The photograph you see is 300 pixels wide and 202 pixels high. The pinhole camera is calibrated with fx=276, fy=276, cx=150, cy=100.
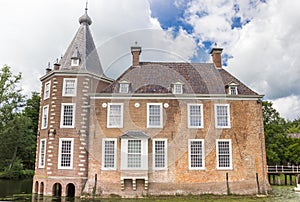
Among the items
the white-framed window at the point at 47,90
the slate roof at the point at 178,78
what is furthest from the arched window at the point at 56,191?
the slate roof at the point at 178,78

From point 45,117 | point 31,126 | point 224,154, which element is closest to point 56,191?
point 45,117

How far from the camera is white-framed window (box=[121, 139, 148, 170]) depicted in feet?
67.5

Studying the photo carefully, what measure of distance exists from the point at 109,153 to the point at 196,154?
6.78 metres

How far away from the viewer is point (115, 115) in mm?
22094

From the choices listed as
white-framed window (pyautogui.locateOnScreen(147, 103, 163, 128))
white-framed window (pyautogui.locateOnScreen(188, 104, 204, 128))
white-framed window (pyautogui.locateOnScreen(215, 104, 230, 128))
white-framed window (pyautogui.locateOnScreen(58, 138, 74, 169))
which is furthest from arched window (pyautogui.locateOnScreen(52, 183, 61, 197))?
white-framed window (pyautogui.locateOnScreen(215, 104, 230, 128))

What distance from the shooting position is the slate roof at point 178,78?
2295cm

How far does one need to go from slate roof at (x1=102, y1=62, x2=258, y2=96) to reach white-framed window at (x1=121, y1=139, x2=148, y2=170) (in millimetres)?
4287

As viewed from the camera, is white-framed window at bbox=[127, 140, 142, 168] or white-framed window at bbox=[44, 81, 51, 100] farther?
white-framed window at bbox=[44, 81, 51, 100]

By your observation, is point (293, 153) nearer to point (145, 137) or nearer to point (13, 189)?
point (145, 137)

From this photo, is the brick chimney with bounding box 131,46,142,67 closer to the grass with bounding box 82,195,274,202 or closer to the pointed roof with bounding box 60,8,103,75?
the pointed roof with bounding box 60,8,103,75

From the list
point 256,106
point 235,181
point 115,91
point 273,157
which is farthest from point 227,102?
point 273,157

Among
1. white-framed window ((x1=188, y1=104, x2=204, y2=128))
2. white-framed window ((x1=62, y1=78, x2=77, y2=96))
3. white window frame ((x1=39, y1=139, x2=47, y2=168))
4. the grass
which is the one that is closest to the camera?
the grass

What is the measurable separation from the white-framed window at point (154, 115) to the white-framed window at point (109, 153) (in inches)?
123

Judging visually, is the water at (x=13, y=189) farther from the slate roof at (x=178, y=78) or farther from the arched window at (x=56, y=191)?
the slate roof at (x=178, y=78)
